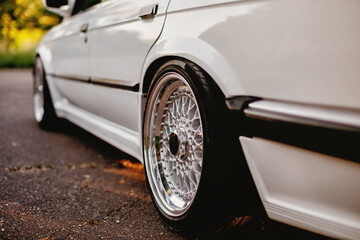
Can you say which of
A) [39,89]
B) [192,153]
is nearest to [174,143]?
[192,153]

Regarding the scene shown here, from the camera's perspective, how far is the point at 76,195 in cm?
242

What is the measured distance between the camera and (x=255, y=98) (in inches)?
55.7

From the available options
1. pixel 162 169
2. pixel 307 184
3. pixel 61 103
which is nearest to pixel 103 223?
pixel 162 169

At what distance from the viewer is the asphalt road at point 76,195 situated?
6.24 ft

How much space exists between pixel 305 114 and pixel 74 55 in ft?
A: 8.29

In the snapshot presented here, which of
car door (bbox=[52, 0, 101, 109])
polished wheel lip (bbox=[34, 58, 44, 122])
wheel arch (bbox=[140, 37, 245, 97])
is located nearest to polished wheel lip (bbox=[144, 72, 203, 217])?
wheel arch (bbox=[140, 37, 245, 97])

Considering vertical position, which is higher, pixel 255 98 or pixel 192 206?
pixel 255 98

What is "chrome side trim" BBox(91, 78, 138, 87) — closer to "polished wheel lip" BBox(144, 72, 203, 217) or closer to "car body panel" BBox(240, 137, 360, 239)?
"polished wheel lip" BBox(144, 72, 203, 217)

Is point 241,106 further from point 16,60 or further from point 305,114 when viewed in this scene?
point 16,60

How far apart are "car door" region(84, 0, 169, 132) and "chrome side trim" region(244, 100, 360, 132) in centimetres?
83

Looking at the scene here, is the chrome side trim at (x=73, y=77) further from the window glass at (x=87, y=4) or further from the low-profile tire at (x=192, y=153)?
the low-profile tire at (x=192, y=153)

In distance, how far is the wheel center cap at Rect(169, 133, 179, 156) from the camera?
6.48 ft

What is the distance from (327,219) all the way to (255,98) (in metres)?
0.49

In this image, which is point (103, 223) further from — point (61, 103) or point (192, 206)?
point (61, 103)
